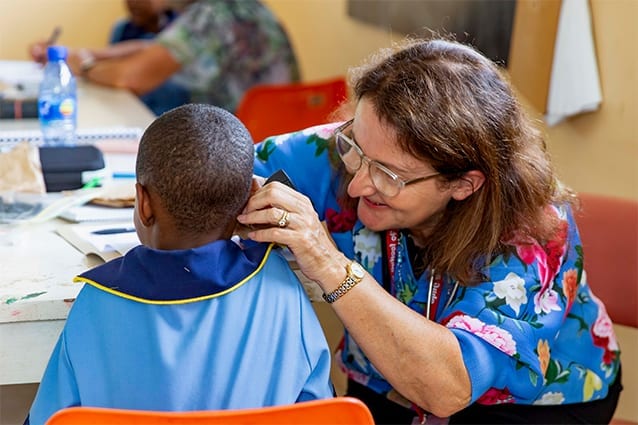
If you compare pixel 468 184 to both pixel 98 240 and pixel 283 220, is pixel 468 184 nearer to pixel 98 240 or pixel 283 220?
pixel 283 220

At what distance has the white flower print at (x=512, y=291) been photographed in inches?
59.1

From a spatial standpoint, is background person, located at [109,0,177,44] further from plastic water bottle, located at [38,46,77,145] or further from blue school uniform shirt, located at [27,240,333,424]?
blue school uniform shirt, located at [27,240,333,424]

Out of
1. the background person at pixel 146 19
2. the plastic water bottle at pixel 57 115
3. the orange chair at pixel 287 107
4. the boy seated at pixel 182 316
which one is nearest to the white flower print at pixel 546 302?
the boy seated at pixel 182 316

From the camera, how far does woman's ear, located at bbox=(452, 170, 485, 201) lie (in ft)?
4.92

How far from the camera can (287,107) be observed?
2918mm

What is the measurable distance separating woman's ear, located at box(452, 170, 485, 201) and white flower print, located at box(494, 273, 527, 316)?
155 millimetres

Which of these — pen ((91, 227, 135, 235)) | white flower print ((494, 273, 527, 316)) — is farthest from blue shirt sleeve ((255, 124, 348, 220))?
white flower print ((494, 273, 527, 316))

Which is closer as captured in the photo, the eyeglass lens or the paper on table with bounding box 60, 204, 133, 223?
the eyeglass lens

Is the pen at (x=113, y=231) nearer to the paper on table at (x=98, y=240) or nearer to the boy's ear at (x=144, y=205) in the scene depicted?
the paper on table at (x=98, y=240)

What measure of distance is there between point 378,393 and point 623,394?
88 cm

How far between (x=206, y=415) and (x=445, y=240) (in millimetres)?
700

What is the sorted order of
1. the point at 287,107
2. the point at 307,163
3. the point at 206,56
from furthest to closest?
the point at 206,56, the point at 287,107, the point at 307,163

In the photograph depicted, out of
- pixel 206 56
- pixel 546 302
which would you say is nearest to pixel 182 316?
pixel 546 302

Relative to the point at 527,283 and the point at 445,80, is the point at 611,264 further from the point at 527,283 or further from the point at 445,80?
the point at 445,80
